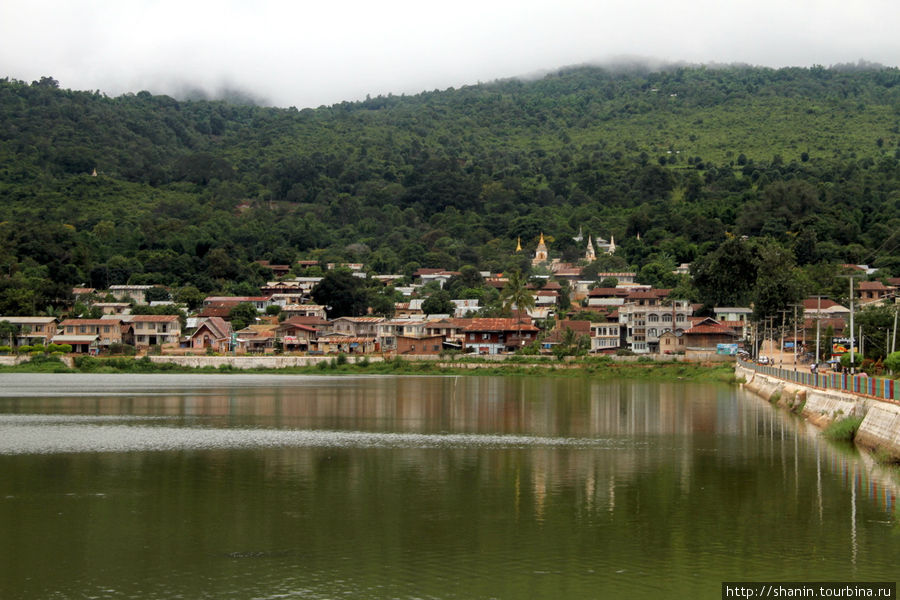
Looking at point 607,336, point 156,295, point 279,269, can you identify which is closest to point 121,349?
point 156,295

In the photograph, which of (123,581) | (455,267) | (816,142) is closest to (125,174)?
(455,267)

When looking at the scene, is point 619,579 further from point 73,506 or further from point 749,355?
point 749,355

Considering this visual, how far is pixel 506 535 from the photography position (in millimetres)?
18359

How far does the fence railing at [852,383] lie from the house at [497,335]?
3917 centimetres

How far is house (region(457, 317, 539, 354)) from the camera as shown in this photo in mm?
89562

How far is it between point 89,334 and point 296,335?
57.8ft

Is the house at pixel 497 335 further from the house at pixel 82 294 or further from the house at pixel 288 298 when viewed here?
the house at pixel 82 294

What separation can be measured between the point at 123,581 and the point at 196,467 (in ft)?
36.7

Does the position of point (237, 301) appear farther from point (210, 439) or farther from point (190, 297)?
point (210, 439)

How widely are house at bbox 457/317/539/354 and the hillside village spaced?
86 mm

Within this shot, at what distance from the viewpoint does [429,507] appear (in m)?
20.9

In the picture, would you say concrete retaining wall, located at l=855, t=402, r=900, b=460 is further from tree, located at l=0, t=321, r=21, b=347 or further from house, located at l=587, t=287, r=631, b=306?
house, located at l=587, t=287, r=631, b=306

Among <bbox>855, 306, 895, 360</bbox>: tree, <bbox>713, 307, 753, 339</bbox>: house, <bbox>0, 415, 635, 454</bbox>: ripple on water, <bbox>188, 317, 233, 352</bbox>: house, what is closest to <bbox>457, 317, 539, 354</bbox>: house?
<bbox>713, 307, 753, 339</bbox>: house

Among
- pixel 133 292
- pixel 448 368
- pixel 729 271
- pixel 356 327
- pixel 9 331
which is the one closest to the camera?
pixel 448 368
